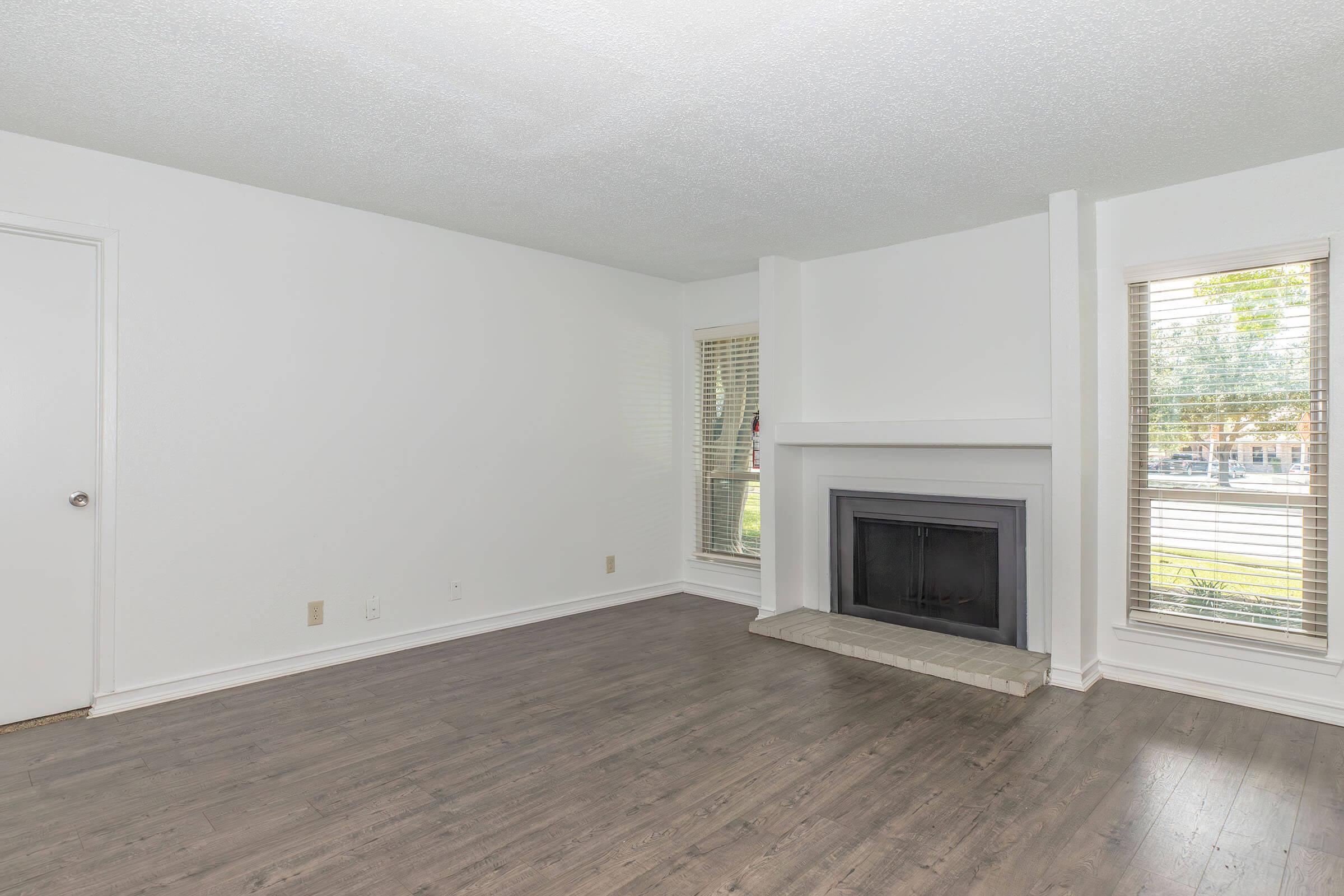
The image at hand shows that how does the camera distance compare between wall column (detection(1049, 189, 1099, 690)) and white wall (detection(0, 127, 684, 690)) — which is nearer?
white wall (detection(0, 127, 684, 690))

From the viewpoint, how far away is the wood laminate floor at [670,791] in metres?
2.09

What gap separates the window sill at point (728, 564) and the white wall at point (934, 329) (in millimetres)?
1186

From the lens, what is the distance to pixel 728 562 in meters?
5.59

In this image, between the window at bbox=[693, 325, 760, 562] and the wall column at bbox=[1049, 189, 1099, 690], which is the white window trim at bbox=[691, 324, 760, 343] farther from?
the wall column at bbox=[1049, 189, 1099, 690]

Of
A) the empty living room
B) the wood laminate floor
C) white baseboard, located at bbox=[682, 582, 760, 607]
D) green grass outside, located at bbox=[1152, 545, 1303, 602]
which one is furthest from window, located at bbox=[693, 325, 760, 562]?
green grass outside, located at bbox=[1152, 545, 1303, 602]

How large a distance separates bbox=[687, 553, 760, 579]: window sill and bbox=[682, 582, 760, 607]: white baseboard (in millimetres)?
123

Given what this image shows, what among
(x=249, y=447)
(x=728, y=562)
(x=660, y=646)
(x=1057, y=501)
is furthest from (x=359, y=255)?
(x=1057, y=501)

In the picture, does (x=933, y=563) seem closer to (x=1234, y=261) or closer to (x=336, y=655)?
(x=1234, y=261)

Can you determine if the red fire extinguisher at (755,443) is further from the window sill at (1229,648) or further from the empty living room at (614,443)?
the window sill at (1229,648)

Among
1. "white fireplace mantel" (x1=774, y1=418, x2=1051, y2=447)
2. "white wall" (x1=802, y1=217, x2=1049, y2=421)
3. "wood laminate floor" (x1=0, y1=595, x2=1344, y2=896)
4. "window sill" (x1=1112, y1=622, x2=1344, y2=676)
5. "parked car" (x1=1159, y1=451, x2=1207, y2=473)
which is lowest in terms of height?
"wood laminate floor" (x1=0, y1=595, x2=1344, y2=896)

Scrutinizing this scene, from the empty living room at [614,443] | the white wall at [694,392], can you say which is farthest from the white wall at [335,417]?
the white wall at [694,392]

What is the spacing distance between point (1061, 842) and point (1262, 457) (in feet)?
7.16

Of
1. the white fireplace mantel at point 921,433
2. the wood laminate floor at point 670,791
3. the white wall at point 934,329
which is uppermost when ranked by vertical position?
the white wall at point 934,329

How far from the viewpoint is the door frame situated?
3.27 metres
